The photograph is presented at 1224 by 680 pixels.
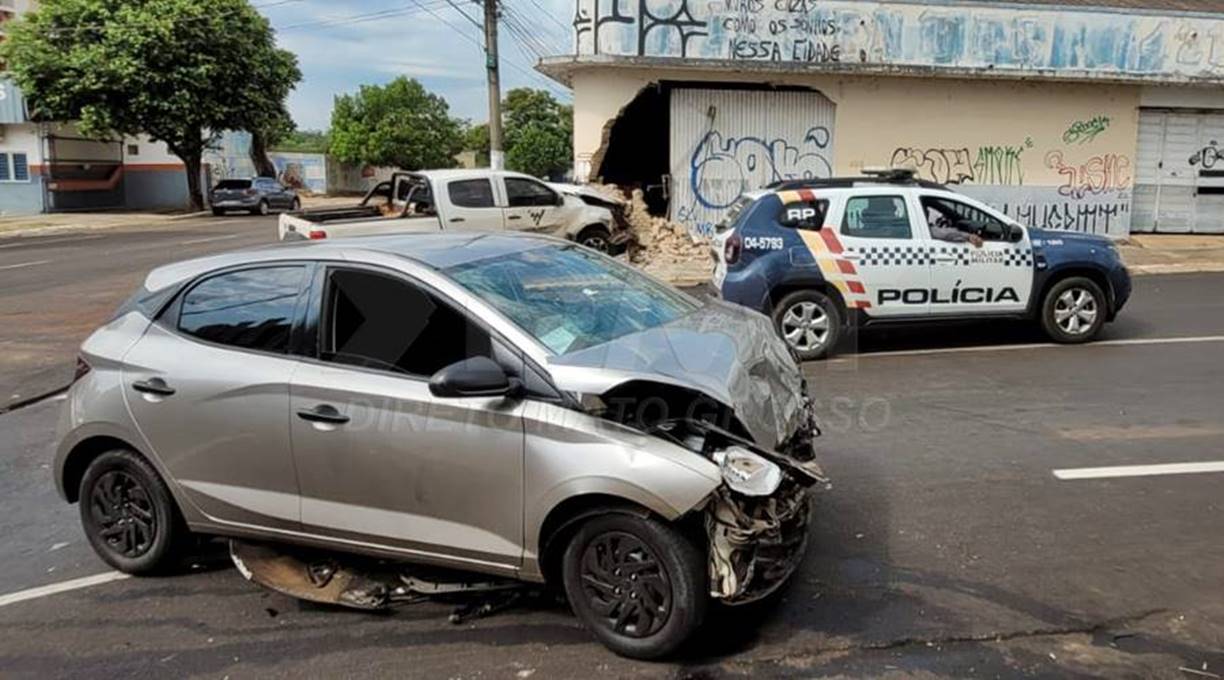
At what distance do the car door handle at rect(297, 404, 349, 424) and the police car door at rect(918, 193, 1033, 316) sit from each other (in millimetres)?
6627

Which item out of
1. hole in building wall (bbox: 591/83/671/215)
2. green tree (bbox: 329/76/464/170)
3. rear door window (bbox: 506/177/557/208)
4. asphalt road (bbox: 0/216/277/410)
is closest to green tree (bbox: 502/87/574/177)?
green tree (bbox: 329/76/464/170)

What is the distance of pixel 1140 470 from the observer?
5543 mm

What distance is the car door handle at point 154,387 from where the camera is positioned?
4301 millimetres

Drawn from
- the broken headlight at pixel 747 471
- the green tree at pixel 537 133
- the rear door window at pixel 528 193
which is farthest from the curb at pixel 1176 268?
the green tree at pixel 537 133

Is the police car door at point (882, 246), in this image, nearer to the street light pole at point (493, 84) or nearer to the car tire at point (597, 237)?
the car tire at point (597, 237)

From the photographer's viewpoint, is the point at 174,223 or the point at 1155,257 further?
the point at 174,223

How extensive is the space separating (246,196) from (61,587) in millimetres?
37343

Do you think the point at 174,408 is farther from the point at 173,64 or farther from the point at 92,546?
the point at 173,64

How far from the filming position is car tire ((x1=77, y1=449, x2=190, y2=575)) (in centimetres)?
449

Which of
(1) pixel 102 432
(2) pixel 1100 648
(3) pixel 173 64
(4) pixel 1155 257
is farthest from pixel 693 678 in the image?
(3) pixel 173 64

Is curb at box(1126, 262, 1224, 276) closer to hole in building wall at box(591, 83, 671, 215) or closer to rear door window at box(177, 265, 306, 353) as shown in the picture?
hole in building wall at box(591, 83, 671, 215)

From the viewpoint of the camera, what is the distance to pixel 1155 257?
16391 mm

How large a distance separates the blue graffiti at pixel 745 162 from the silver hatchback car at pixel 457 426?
41.2 feet

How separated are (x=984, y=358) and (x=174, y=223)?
32284 mm
